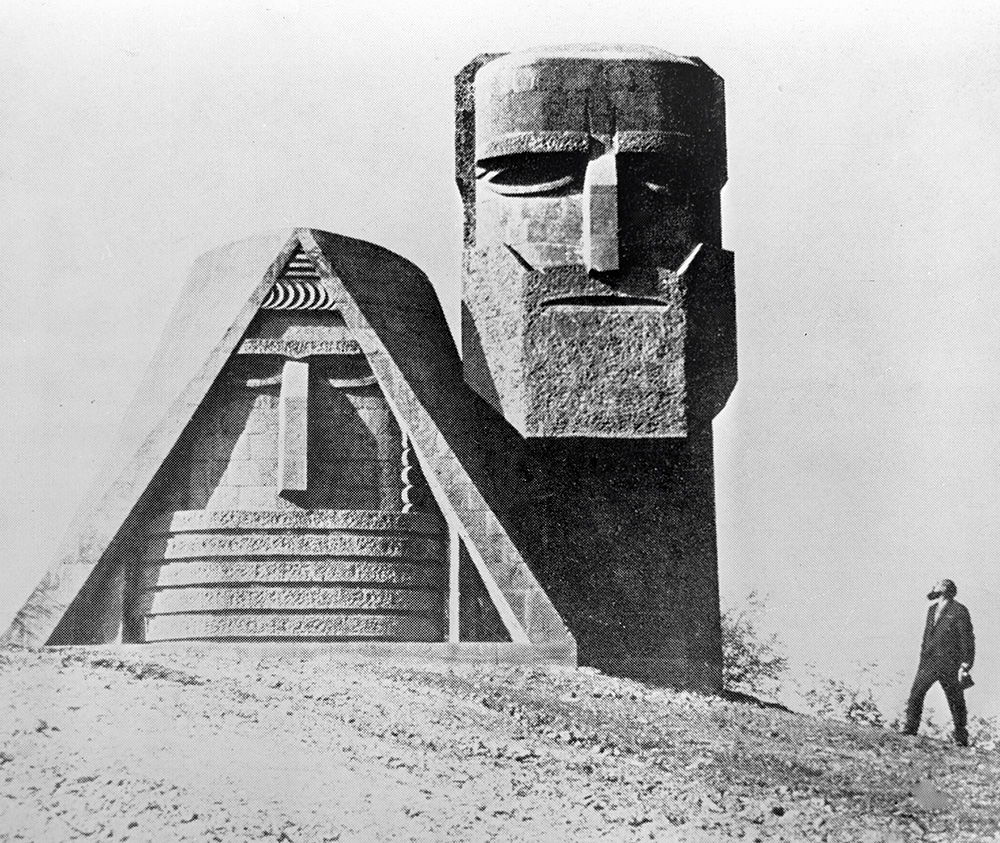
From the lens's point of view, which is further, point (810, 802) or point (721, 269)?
point (721, 269)

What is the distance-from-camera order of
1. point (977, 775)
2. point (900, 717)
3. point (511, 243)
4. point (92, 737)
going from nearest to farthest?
point (92, 737), point (977, 775), point (511, 243), point (900, 717)

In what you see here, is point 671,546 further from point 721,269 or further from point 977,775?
point 977,775

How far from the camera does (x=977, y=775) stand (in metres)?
15.1

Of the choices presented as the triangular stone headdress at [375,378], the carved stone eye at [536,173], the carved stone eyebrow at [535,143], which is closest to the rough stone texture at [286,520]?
the triangular stone headdress at [375,378]

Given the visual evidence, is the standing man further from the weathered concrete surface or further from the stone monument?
the weathered concrete surface

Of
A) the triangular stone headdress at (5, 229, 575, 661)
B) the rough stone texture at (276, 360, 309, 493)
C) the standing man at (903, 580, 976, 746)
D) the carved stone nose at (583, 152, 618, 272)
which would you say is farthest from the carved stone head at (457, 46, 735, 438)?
the standing man at (903, 580, 976, 746)

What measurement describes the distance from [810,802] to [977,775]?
210cm

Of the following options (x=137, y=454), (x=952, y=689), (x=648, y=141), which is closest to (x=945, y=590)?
(x=952, y=689)

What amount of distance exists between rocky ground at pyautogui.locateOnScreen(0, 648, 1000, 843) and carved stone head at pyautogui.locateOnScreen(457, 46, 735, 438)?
277 centimetres

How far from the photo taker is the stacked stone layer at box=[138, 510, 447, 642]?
1558cm

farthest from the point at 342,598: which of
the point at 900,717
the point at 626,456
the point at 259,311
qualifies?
the point at 900,717

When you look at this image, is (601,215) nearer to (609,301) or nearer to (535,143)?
(609,301)

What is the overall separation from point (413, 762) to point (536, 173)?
6148 millimetres

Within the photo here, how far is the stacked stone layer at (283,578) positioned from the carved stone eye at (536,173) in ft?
11.2
